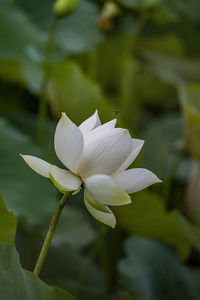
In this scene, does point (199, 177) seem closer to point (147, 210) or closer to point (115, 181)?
point (147, 210)

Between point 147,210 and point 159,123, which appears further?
point 159,123

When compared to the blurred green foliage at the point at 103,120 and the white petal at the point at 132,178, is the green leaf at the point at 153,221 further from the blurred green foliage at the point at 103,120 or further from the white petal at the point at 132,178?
the white petal at the point at 132,178

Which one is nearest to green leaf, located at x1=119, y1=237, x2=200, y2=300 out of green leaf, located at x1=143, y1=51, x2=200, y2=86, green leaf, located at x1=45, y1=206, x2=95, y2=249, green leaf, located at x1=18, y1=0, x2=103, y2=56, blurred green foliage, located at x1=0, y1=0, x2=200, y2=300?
blurred green foliage, located at x1=0, y1=0, x2=200, y2=300

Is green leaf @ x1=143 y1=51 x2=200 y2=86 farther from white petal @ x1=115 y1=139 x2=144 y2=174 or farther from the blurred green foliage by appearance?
white petal @ x1=115 y1=139 x2=144 y2=174

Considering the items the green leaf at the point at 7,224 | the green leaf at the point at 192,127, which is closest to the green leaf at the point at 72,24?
the green leaf at the point at 192,127

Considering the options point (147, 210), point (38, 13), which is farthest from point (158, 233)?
point (38, 13)

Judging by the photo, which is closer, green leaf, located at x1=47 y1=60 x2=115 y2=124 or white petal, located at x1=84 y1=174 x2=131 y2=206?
white petal, located at x1=84 y1=174 x2=131 y2=206

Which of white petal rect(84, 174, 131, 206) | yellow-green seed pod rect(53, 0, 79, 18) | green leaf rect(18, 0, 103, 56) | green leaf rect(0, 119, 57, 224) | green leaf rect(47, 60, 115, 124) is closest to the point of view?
white petal rect(84, 174, 131, 206)
